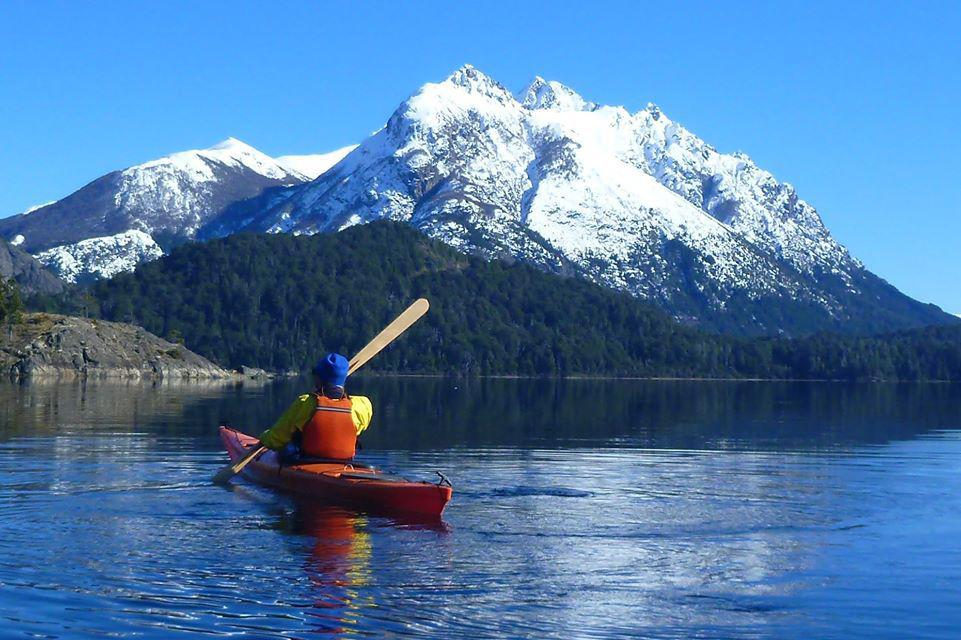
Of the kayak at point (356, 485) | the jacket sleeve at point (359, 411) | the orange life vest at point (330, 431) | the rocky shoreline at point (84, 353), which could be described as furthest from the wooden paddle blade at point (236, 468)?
the rocky shoreline at point (84, 353)

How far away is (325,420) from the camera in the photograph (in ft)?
105

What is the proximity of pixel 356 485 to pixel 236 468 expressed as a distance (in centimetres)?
533

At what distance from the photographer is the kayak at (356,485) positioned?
2942cm

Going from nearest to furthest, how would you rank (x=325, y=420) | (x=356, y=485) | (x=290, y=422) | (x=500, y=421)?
(x=356, y=485) → (x=325, y=420) → (x=290, y=422) → (x=500, y=421)

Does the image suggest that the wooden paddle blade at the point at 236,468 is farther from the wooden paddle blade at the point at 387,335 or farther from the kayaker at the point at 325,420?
the wooden paddle blade at the point at 387,335

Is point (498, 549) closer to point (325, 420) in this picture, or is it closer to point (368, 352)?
point (325, 420)

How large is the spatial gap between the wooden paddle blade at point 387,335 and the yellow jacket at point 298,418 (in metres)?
5.13

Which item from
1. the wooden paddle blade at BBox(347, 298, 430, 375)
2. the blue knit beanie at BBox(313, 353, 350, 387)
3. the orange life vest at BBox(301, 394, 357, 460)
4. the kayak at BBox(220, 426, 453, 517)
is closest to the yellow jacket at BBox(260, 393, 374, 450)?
the orange life vest at BBox(301, 394, 357, 460)

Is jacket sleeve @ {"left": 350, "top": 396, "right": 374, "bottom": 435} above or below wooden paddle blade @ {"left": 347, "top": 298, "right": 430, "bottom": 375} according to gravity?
below

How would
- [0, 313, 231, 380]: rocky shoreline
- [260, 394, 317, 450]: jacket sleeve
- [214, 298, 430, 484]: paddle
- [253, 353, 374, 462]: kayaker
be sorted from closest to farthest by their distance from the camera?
[253, 353, 374, 462]: kayaker → [260, 394, 317, 450]: jacket sleeve → [214, 298, 430, 484]: paddle → [0, 313, 231, 380]: rocky shoreline

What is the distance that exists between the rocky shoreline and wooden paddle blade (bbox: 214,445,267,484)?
343ft

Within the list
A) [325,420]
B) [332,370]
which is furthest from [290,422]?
[332,370]

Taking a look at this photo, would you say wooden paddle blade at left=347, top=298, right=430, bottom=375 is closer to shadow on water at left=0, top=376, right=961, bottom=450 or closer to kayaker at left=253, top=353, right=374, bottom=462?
kayaker at left=253, top=353, right=374, bottom=462

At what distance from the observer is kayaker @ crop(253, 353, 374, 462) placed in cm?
3153
